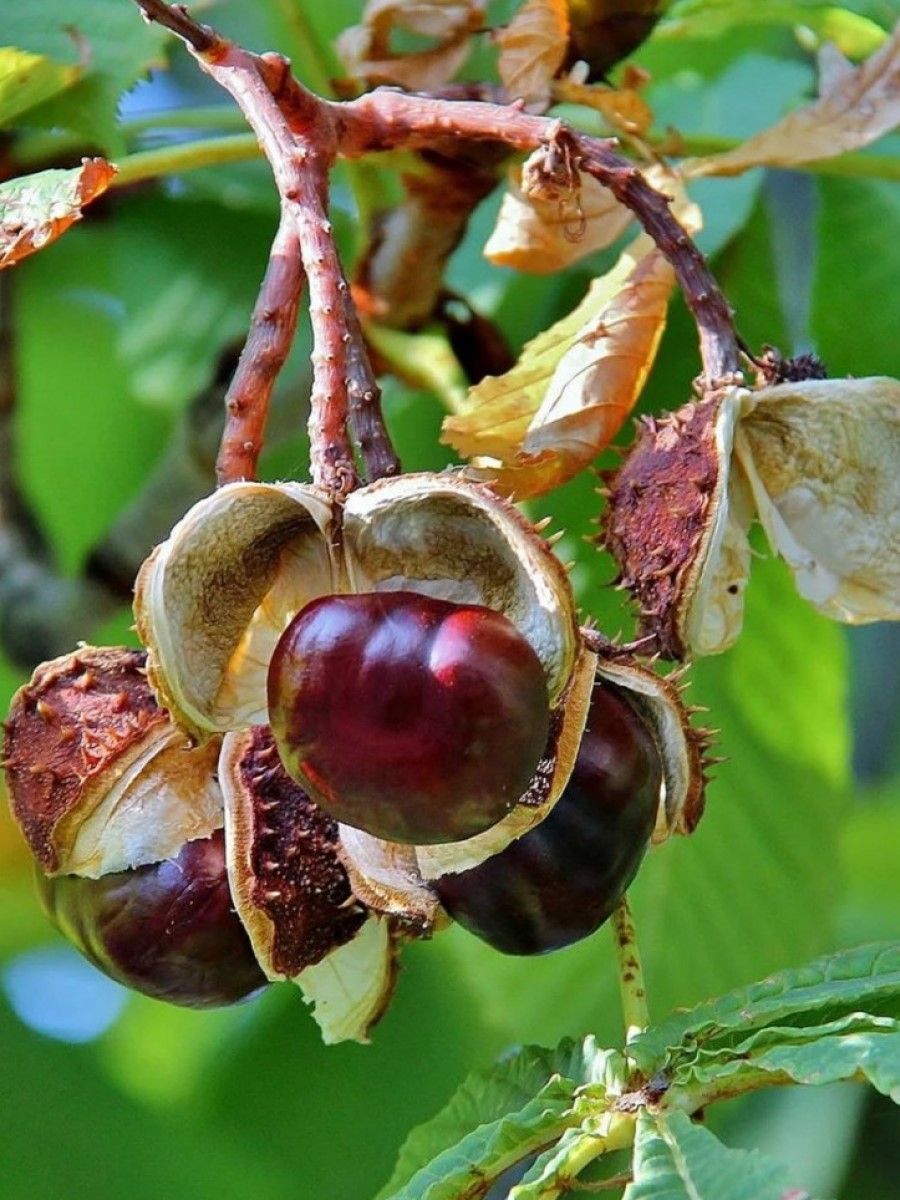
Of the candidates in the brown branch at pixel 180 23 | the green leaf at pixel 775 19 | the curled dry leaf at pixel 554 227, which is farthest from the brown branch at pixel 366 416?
the green leaf at pixel 775 19

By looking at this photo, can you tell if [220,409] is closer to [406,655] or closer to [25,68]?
[25,68]

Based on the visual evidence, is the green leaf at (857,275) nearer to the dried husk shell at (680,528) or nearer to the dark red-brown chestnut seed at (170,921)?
the dried husk shell at (680,528)

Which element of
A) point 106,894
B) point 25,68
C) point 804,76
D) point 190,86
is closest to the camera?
point 106,894

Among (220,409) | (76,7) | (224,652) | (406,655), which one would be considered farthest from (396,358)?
(406,655)

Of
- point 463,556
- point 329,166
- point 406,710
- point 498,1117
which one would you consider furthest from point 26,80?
point 498,1117

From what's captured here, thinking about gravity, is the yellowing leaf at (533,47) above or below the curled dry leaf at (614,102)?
above
